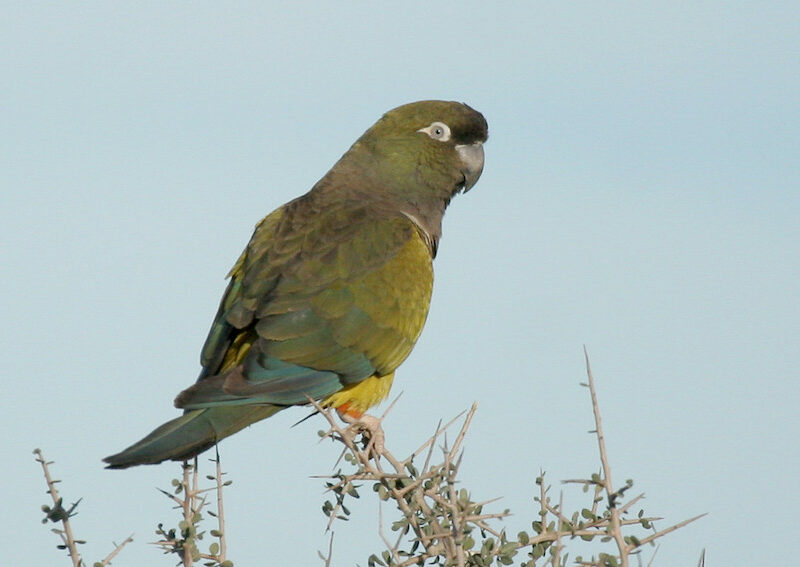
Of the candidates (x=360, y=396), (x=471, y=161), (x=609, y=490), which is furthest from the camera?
(x=471, y=161)

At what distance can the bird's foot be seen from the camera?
5.01 meters

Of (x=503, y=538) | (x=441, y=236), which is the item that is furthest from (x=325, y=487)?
(x=441, y=236)

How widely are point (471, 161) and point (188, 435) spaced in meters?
3.01

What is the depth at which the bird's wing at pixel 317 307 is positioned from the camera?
195 inches

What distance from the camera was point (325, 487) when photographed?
4.03 m

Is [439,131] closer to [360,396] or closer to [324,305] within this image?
[324,305]

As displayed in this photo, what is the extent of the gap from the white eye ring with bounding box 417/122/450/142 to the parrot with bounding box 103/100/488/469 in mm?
102

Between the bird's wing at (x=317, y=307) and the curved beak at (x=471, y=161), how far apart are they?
0.93 meters

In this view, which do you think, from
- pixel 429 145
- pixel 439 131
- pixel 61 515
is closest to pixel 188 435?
pixel 61 515

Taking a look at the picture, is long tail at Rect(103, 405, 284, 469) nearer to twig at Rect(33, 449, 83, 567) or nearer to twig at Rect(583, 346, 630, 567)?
twig at Rect(33, 449, 83, 567)

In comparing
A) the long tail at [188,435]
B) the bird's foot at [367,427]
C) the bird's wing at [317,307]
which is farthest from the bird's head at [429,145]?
the long tail at [188,435]

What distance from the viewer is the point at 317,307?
5230 mm

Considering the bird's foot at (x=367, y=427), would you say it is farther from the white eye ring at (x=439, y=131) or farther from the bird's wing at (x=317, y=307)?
the white eye ring at (x=439, y=131)

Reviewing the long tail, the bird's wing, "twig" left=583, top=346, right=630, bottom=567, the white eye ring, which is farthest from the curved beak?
"twig" left=583, top=346, right=630, bottom=567
